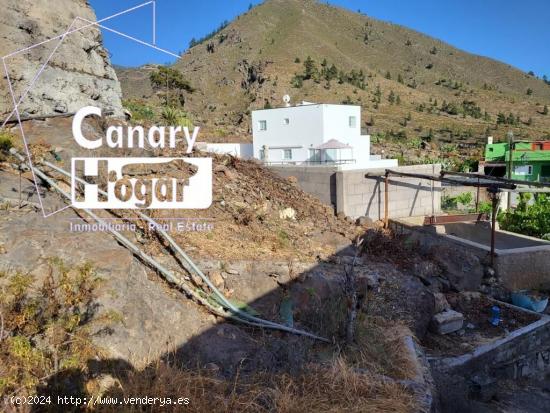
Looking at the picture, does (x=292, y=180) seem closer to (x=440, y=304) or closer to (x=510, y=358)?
(x=440, y=304)

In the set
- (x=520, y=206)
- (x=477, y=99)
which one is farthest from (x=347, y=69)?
(x=520, y=206)

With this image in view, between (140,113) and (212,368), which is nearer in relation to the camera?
(212,368)

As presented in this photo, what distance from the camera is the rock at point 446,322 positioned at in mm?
6211

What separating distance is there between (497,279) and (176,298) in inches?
272

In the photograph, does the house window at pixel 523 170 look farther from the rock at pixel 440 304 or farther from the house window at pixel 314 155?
the rock at pixel 440 304

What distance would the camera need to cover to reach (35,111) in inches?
252

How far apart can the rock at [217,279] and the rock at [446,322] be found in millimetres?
3430

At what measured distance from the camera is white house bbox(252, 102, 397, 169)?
69.0ft

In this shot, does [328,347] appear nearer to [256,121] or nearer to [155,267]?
[155,267]

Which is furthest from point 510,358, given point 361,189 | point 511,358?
point 361,189

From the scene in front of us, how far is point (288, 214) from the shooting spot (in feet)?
25.1

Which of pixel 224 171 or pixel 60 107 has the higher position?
pixel 60 107

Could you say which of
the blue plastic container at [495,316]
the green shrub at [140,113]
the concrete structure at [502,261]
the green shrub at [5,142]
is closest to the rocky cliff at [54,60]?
the green shrub at [5,142]

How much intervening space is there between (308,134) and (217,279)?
17.7m
